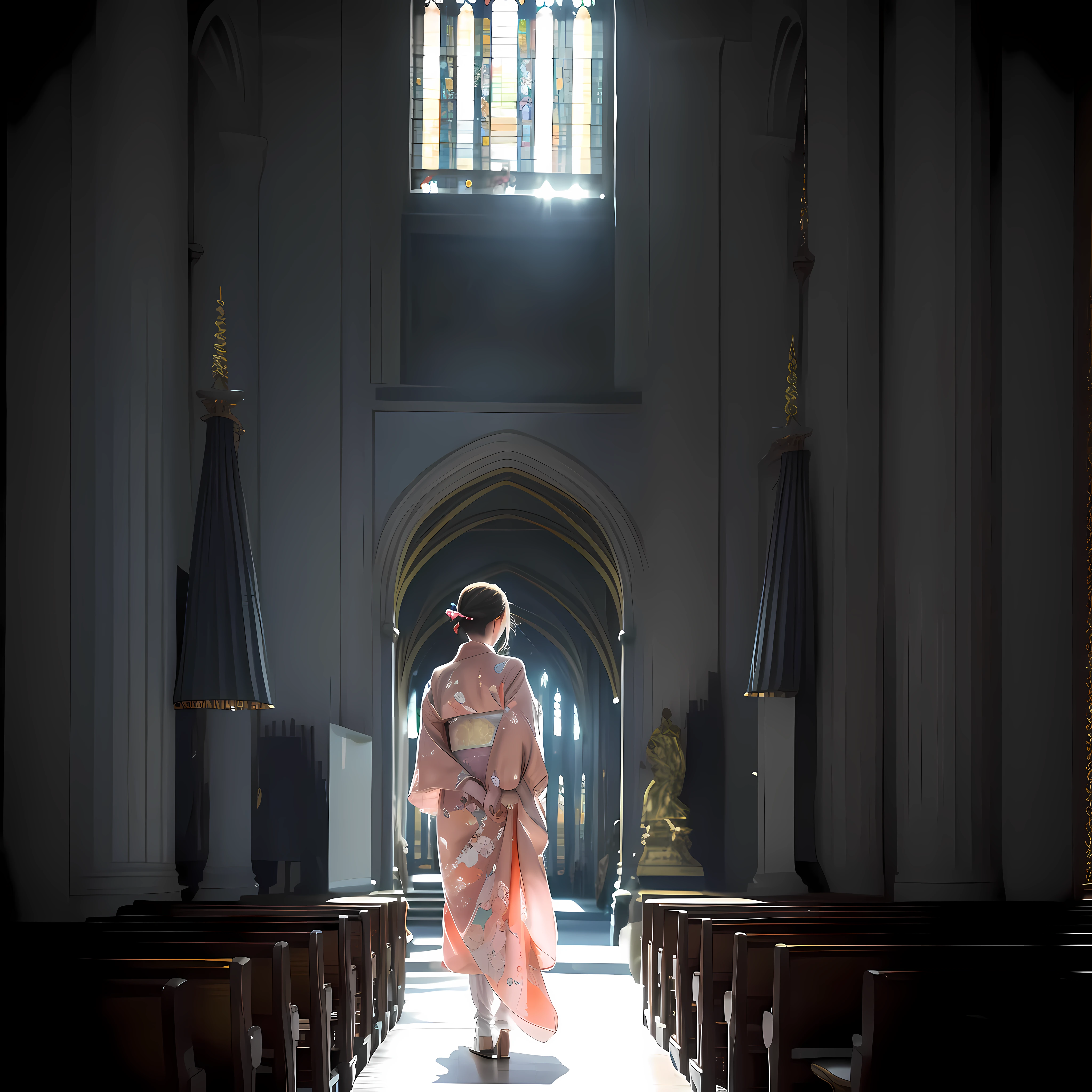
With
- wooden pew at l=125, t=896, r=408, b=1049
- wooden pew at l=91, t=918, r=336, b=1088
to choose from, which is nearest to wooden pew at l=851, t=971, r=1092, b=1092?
wooden pew at l=91, t=918, r=336, b=1088

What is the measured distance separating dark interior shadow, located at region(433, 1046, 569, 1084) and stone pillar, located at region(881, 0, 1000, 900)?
3.26 meters

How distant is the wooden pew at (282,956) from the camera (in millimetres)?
3217

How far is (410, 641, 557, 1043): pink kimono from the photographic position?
4516 millimetres

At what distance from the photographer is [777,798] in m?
8.29

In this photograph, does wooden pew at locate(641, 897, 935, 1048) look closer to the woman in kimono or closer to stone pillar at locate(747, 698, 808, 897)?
the woman in kimono

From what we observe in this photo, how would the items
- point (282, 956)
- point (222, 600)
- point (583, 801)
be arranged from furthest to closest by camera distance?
point (583, 801), point (222, 600), point (282, 956)

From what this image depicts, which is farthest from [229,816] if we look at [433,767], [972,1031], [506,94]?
[506,94]

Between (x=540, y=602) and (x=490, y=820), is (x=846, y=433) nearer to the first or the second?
(x=490, y=820)

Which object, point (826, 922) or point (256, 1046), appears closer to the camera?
point (256, 1046)

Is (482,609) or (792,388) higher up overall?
(792,388)

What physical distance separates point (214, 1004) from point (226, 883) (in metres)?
6.22

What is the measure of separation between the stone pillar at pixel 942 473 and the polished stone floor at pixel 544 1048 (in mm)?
1990

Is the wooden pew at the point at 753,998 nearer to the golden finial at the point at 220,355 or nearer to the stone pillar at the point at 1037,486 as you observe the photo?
the stone pillar at the point at 1037,486

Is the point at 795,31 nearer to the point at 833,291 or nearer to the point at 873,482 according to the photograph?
the point at 833,291
